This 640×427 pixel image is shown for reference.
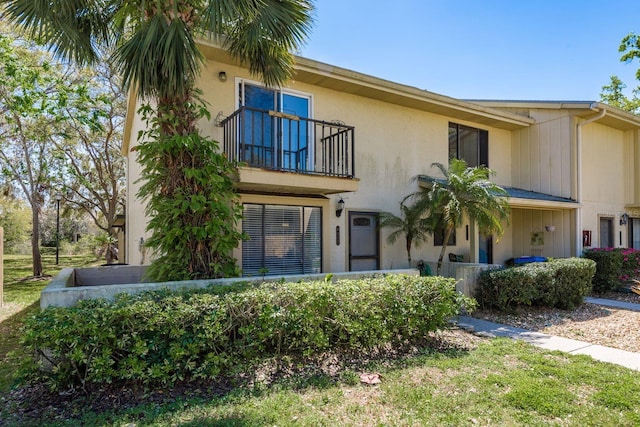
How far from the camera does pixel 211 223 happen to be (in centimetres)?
622

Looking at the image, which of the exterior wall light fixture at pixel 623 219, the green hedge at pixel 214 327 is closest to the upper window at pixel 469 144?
the exterior wall light fixture at pixel 623 219

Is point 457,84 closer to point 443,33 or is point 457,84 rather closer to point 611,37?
point 443,33

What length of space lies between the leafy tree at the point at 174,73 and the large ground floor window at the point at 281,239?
66.4 inches

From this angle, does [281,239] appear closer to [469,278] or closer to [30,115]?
[469,278]

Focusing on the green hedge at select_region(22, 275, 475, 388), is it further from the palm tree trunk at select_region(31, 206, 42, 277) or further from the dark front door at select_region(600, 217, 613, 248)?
the palm tree trunk at select_region(31, 206, 42, 277)

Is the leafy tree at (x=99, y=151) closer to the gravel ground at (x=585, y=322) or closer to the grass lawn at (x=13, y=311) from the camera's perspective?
the grass lawn at (x=13, y=311)

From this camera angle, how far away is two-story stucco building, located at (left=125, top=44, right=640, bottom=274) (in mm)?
8273

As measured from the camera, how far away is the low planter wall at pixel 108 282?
4746 millimetres

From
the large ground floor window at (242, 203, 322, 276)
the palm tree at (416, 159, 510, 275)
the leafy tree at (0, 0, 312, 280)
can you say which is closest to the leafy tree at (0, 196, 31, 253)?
the leafy tree at (0, 0, 312, 280)

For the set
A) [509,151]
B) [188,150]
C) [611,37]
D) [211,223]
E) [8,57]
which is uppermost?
[611,37]

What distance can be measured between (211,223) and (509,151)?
37.1 feet

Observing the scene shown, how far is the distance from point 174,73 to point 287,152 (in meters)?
3.56

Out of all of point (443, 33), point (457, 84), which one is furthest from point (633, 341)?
point (457, 84)

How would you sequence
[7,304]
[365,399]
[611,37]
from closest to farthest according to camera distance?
[365,399], [7,304], [611,37]
